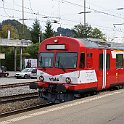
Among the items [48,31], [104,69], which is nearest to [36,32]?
[48,31]

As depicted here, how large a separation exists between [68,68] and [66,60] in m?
0.43

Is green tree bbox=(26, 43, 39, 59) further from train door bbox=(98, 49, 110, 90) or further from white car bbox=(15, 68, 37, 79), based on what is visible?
train door bbox=(98, 49, 110, 90)

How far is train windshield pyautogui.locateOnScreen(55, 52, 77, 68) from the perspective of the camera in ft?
56.5

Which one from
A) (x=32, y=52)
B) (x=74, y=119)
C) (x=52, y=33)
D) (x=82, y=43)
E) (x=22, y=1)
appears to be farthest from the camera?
(x=52, y=33)

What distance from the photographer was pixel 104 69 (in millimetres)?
19531

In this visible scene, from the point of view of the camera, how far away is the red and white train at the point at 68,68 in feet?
56.3

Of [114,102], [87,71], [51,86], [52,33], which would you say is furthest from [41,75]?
[52,33]

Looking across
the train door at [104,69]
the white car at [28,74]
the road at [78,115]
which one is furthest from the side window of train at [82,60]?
the white car at [28,74]

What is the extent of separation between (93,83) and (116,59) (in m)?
3.22

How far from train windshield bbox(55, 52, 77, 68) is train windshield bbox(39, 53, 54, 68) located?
343 mm

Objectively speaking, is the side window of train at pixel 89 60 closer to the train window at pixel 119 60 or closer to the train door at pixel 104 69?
the train door at pixel 104 69

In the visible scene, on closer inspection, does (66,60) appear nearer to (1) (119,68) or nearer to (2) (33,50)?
(1) (119,68)

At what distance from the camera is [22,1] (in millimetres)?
57375

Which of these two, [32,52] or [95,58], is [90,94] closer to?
[95,58]
